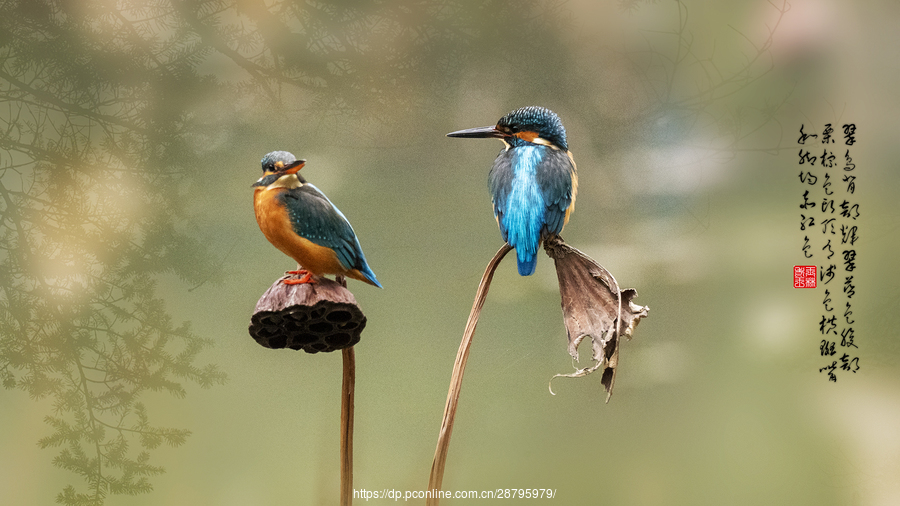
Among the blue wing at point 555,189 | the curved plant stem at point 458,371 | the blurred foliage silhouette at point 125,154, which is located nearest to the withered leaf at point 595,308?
the blue wing at point 555,189

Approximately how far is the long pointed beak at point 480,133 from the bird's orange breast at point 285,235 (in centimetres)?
42

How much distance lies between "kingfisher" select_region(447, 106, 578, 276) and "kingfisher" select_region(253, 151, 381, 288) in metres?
0.34

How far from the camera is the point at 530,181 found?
1319mm

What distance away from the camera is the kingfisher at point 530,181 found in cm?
131

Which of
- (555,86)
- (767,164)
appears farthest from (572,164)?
(767,164)

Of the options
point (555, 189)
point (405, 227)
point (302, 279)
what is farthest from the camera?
point (405, 227)

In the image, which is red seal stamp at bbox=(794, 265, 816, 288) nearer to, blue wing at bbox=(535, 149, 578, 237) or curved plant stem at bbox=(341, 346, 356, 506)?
blue wing at bbox=(535, 149, 578, 237)

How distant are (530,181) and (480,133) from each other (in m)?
0.18

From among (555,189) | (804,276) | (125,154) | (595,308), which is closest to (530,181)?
(555,189)

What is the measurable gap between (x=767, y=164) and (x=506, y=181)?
70 centimetres

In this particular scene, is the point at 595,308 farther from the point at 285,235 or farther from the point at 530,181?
the point at 285,235

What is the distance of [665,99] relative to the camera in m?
1.57

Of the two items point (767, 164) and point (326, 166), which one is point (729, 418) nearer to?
point (767, 164)

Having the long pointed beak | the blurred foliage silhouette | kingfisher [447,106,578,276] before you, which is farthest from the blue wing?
the blurred foliage silhouette
